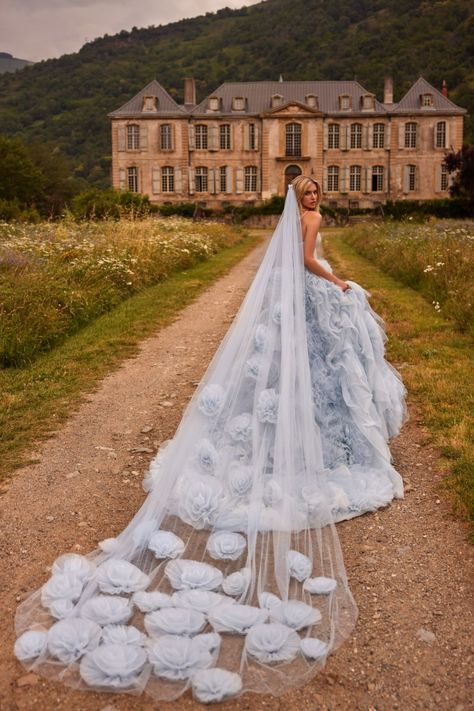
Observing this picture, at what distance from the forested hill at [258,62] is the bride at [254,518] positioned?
57140 millimetres

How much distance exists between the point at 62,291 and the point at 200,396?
549cm

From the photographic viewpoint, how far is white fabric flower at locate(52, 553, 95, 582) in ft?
10.5

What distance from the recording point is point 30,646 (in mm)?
2736

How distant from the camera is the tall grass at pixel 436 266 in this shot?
938 cm

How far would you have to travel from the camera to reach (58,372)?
271 inches

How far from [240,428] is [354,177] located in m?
46.2

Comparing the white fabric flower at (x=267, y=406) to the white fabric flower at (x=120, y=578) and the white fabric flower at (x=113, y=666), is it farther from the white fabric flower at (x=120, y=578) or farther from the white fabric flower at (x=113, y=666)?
the white fabric flower at (x=113, y=666)

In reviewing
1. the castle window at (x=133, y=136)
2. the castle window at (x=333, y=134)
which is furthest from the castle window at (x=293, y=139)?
the castle window at (x=133, y=136)

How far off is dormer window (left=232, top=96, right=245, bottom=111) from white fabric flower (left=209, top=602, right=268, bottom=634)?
47.4 meters

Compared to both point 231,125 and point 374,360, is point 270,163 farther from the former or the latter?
point 374,360

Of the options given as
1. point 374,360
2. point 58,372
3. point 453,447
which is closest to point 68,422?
point 58,372

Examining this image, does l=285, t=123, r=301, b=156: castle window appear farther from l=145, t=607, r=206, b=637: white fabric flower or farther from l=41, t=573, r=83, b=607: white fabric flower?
l=145, t=607, r=206, b=637: white fabric flower

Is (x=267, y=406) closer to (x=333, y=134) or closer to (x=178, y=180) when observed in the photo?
(x=178, y=180)

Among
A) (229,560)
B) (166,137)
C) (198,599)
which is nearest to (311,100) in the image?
(166,137)
